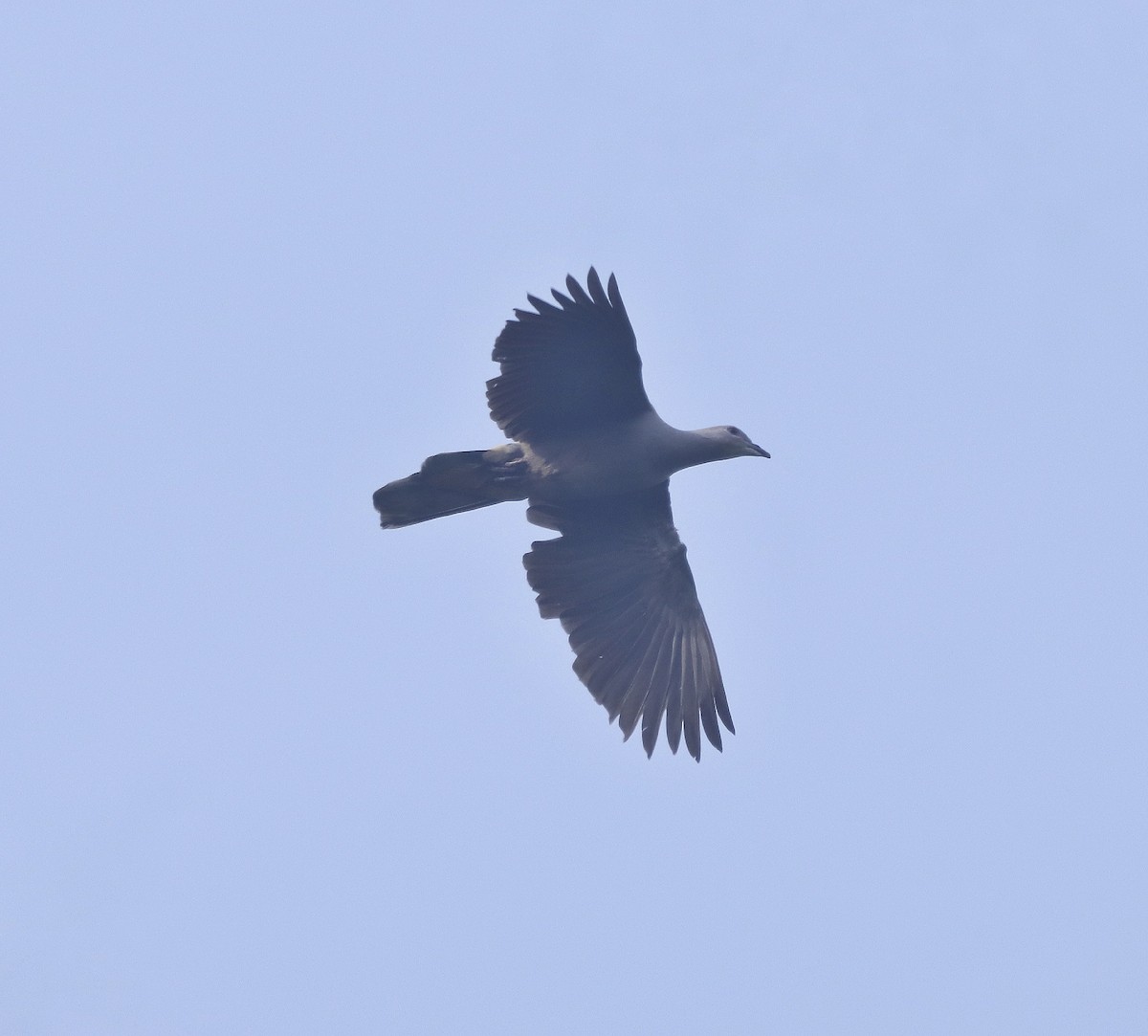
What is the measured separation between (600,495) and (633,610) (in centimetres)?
135

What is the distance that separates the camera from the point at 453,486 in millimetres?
15422

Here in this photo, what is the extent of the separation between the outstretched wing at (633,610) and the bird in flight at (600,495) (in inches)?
0.5

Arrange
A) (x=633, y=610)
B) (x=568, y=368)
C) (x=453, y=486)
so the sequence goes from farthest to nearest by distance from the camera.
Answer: (x=633, y=610)
(x=453, y=486)
(x=568, y=368)

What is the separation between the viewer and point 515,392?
15.0m

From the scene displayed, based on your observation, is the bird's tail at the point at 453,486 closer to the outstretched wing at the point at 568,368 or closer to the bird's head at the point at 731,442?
the outstretched wing at the point at 568,368

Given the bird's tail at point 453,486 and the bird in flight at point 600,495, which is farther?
the bird's tail at point 453,486

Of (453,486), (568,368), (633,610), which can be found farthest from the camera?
(633,610)

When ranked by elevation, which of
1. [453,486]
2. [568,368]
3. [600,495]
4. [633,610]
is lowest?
[633,610]

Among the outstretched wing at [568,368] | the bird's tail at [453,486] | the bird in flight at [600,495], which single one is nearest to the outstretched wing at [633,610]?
the bird in flight at [600,495]

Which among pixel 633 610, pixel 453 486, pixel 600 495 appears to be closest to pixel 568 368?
pixel 600 495

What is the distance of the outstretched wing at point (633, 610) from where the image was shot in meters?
15.7

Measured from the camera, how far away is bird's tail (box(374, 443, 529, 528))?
15.2 metres

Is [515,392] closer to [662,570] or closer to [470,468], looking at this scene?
[470,468]

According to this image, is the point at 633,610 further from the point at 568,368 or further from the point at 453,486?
the point at 568,368
